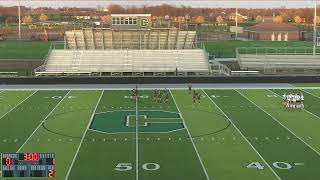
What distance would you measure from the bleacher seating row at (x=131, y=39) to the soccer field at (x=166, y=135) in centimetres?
1747

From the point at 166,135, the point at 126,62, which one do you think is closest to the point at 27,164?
the point at 166,135

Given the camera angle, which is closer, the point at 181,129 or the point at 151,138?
the point at 151,138

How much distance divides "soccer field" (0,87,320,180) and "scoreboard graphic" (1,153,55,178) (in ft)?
12.4

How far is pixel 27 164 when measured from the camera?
10289 mm

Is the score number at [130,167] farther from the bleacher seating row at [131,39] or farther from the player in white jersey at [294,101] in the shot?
the bleacher seating row at [131,39]

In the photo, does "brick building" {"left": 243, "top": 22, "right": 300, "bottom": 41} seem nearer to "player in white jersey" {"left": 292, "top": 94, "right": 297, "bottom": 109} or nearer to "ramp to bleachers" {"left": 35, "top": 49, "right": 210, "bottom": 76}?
"ramp to bleachers" {"left": 35, "top": 49, "right": 210, "bottom": 76}

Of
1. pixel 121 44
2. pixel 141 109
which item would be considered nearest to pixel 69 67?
pixel 121 44

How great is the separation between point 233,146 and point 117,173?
4.89 meters

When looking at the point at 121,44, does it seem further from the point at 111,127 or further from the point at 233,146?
the point at 233,146

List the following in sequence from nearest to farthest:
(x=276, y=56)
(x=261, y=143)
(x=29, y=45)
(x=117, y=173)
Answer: (x=117, y=173) → (x=261, y=143) → (x=276, y=56) → (x=29, y=45)

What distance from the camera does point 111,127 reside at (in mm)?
20516

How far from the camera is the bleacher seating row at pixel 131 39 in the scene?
151 feet

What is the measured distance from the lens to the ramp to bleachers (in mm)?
37781

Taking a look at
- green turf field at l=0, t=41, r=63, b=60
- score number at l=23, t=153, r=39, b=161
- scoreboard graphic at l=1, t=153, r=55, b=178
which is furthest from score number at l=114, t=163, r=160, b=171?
green turf field at l=0, t=41, r=63, b=60
